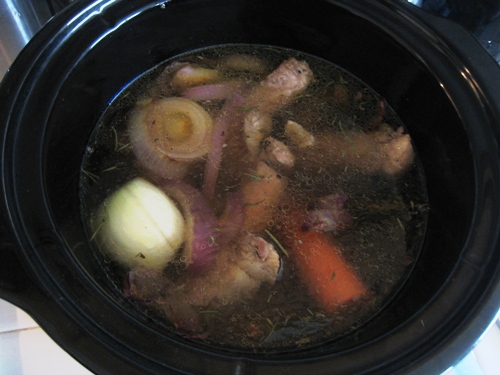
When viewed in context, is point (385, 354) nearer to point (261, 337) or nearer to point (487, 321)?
point (487, 321)

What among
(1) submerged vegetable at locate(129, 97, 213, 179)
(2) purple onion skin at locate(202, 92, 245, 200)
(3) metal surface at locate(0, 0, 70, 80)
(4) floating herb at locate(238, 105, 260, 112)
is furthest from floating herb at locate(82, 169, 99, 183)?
(3) metal surface at locate(0, 0, 70, 80)

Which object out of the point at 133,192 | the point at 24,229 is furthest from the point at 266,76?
the point at 24,229

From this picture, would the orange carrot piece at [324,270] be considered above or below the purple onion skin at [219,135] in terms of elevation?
below

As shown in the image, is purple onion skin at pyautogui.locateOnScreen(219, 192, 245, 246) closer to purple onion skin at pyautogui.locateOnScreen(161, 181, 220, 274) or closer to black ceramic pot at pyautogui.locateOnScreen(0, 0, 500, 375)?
purple onion skin at pyautogui.locateOnScreen(161, 181, 220, 274)

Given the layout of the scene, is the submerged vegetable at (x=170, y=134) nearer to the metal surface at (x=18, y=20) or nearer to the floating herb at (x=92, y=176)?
the floating herb at (x=92, y=176)

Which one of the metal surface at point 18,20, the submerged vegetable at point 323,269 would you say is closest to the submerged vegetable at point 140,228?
the submerged vegetable at point 323,269

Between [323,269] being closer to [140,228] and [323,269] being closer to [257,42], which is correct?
[140,228]

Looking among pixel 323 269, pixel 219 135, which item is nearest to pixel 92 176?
pixel 219 135
